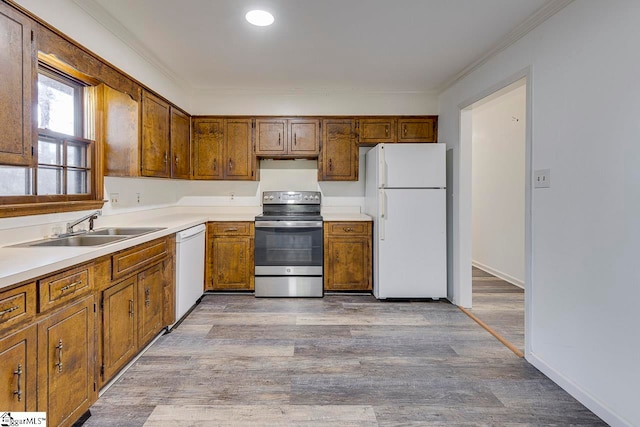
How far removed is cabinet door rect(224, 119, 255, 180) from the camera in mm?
4059

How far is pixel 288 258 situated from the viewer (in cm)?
382

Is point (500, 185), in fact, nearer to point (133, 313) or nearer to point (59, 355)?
point (133, 313)

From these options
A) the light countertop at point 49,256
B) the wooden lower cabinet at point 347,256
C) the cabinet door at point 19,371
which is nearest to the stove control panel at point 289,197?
Result: the wooden lower cabinet at point 347,256

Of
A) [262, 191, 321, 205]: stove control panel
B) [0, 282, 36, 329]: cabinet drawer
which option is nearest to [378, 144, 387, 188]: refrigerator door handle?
[262, 191, 321, 205]: stove control panel

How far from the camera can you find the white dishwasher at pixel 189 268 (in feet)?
9.68

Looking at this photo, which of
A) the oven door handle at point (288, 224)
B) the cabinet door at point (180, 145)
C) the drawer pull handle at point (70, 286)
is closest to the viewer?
the drawer pull handle at point (70, 286)

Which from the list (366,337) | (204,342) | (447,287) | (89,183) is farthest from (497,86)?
(89,183)

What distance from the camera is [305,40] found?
2.73m

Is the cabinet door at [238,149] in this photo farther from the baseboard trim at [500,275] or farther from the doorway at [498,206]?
the baseboard trim at [500,275]

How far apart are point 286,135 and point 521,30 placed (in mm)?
2470

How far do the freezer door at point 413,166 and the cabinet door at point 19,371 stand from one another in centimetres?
296

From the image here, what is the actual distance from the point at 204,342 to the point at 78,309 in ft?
3.82

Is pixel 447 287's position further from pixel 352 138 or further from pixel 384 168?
pixel 352 138

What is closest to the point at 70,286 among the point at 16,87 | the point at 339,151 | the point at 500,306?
the point at 16,87
